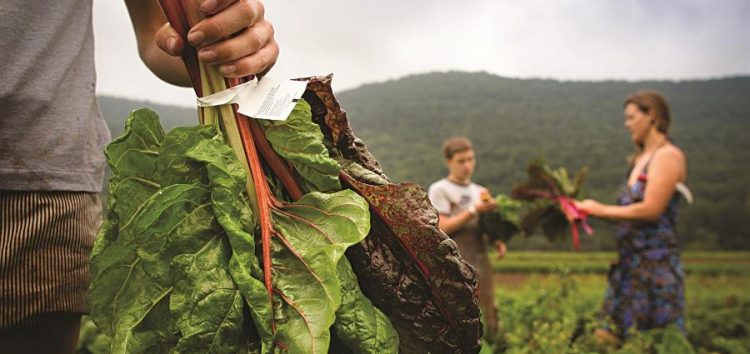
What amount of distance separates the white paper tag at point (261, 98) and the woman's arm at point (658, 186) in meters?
4.39

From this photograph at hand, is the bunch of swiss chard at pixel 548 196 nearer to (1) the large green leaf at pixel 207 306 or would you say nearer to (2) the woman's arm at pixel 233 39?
(2) the woman's arm at pixel 233 39

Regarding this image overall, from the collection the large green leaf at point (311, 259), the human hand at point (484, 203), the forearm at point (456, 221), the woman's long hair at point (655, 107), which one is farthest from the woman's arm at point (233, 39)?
the human hand at point (484, 203)

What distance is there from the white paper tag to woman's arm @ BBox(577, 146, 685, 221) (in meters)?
4.39

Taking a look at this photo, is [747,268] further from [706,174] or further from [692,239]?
[706,174]

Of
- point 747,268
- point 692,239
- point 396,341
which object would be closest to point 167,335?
point 396,341

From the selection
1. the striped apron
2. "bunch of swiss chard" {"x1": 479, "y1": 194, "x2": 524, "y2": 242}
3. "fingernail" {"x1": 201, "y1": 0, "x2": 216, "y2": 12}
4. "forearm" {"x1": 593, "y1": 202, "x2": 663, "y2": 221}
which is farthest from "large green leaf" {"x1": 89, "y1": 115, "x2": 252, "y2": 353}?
"bunch of swiss chard" {"x1": 479, "y1": 194, "x2": 524, "y2": 242}

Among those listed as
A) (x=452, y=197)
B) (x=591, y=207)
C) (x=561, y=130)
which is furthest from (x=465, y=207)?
(x=561, y=130)

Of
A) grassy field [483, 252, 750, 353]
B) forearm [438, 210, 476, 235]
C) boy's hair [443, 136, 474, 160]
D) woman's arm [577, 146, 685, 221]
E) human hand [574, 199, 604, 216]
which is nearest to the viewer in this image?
woman's arm [577, 146, 685, 221]

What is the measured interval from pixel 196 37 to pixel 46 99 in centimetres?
63

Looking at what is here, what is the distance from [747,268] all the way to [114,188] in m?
40.1

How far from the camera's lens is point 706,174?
214ft

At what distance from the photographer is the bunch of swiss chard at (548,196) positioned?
6.50 m

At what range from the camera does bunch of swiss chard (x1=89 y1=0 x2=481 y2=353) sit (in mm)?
1091

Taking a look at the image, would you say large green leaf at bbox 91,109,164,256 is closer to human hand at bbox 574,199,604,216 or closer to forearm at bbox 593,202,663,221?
forearm at bbox 593,202,663,221
